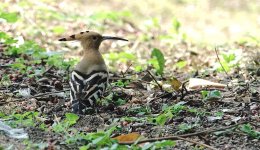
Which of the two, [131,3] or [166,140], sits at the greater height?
[131,3]

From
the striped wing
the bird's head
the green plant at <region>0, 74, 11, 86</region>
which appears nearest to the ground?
the green plant at <region>0, 74, 11, 86</region>

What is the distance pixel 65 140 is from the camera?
4.43 metres

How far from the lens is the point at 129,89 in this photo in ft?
21.5

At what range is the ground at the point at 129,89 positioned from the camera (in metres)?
4.60

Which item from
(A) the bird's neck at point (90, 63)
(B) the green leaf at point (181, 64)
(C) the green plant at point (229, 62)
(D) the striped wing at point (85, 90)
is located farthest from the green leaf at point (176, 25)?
(D) the striped wing at point (85, 90)

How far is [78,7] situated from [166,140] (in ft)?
29.3

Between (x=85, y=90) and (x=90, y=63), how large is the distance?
408 mm

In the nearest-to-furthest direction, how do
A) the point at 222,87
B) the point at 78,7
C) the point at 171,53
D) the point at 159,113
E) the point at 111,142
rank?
the point at 111,142 → the point at 159,113 → the point at 222,87 → the point at 171,53 → the point at 78,7

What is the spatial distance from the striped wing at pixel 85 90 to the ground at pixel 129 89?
121 mm

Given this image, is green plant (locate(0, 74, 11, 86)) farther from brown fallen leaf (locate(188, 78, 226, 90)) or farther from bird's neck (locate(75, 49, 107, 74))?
brown fallen leaf (locate(188, 78, 226, 90))

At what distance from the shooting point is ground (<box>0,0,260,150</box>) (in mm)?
4598

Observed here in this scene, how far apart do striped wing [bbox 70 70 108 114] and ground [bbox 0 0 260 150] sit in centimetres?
12

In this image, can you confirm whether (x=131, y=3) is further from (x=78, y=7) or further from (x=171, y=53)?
(x=171, y=53)

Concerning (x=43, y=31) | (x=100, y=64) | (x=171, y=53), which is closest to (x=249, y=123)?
(x=100, y=64)
